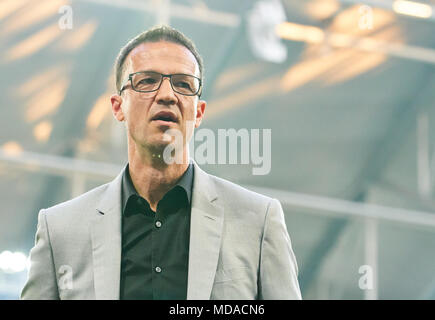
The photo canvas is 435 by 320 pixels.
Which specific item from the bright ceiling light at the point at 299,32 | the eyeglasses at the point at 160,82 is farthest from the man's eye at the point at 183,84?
the bright ceiling light at the point at 299,32

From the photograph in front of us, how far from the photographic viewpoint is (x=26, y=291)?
6.56ft

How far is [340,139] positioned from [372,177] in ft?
2.95

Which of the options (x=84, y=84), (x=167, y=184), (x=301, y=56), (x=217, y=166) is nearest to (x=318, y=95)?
(x=301, y=56)

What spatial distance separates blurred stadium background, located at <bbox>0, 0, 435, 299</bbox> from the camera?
8062mm

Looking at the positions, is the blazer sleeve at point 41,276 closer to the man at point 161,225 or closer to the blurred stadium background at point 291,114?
the man at point 161,225

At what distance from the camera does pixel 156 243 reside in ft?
6.75

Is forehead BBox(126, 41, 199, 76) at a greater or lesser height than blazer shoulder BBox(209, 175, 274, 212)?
greater

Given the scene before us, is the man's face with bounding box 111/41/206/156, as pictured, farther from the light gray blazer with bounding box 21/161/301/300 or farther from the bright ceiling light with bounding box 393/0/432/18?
the bright ceiling light with bounding box 393/0/432/18

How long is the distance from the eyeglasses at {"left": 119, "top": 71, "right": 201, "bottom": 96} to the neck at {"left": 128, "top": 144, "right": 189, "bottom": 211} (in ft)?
0.58

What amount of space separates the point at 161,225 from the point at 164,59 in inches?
19.1

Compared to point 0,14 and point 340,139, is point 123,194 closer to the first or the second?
point 0,14

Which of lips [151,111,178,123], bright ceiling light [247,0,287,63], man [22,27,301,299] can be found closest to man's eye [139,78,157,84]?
man [22,27,301,299]
